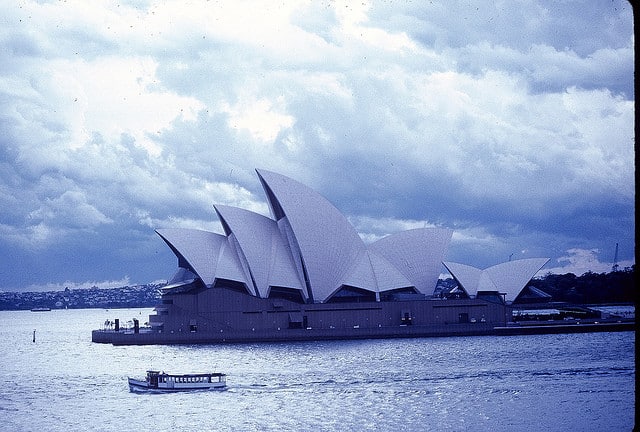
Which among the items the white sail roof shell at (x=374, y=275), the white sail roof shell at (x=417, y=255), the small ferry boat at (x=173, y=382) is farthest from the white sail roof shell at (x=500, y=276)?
the small ferry boat at (x=173, y=382)

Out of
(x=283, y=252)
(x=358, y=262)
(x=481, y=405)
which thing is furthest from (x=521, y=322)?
(x=481, y=405)

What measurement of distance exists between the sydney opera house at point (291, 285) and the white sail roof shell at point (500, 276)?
217 inches

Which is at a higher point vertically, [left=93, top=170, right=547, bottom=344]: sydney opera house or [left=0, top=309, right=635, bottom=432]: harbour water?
[left=93, top=170, right=547, bottom=344]: sydney opera house

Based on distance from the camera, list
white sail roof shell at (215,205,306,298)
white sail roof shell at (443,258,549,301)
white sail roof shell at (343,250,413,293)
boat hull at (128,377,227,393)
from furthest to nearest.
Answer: white sail roof shell at (443,258,549,301) → white sail roof shell at (343,250,413,293) → white sail roof shell at (215,205,306,298) → boat hull at (128,377,227,393)

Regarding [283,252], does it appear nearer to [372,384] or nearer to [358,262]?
[358,262]

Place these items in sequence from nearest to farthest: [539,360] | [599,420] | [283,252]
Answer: [599,420] < [539,360] < [283,252]

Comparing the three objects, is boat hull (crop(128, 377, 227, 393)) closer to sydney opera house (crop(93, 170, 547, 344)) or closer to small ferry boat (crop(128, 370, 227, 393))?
small ferry boat (crop(128, 370, 227, 393))

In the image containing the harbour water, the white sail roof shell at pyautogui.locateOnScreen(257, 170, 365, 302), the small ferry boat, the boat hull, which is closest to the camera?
the harbour water

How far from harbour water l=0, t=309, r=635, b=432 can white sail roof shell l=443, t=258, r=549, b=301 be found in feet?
45.0

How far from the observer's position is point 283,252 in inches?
2279

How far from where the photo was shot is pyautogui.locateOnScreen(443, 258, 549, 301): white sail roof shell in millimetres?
68375

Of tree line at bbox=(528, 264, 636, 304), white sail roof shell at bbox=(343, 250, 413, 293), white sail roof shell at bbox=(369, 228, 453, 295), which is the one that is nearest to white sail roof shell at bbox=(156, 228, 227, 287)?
white sail roof shell at bbox=(343, 250, 413, 293)

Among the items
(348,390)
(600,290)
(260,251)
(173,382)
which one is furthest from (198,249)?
(600,290)

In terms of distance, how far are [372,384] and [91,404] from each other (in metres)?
10.6
